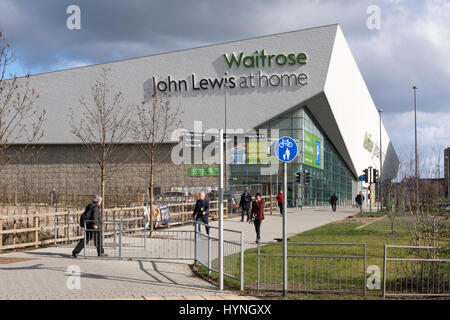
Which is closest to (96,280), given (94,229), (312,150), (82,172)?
(94,229)

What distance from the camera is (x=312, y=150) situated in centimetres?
5338

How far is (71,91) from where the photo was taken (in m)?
58.4

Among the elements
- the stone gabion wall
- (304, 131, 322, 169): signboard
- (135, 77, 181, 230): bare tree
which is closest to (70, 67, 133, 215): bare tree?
(135, 77, 181, 230): bare tree

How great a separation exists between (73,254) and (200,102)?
3966 cm

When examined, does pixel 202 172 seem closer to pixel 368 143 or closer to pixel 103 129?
pixel 368 143

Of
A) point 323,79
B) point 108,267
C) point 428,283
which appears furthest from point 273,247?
point 323,79

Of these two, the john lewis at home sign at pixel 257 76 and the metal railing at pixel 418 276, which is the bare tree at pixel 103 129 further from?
the metal railing at pixel 418 276

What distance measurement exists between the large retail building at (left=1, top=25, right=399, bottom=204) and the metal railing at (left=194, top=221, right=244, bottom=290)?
31820mm

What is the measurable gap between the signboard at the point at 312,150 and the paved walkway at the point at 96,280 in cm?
3919

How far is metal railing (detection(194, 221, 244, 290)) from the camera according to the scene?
10.0 metres

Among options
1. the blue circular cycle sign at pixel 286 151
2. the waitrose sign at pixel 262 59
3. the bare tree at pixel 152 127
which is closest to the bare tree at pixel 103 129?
the bare tree at pixel 152 127

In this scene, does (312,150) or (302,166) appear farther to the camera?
(312,150)

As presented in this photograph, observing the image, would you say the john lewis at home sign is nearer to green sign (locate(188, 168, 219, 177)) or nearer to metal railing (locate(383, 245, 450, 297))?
green sign (locate(188, 168, 219, 177))

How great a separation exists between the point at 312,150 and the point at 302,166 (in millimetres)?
3989
